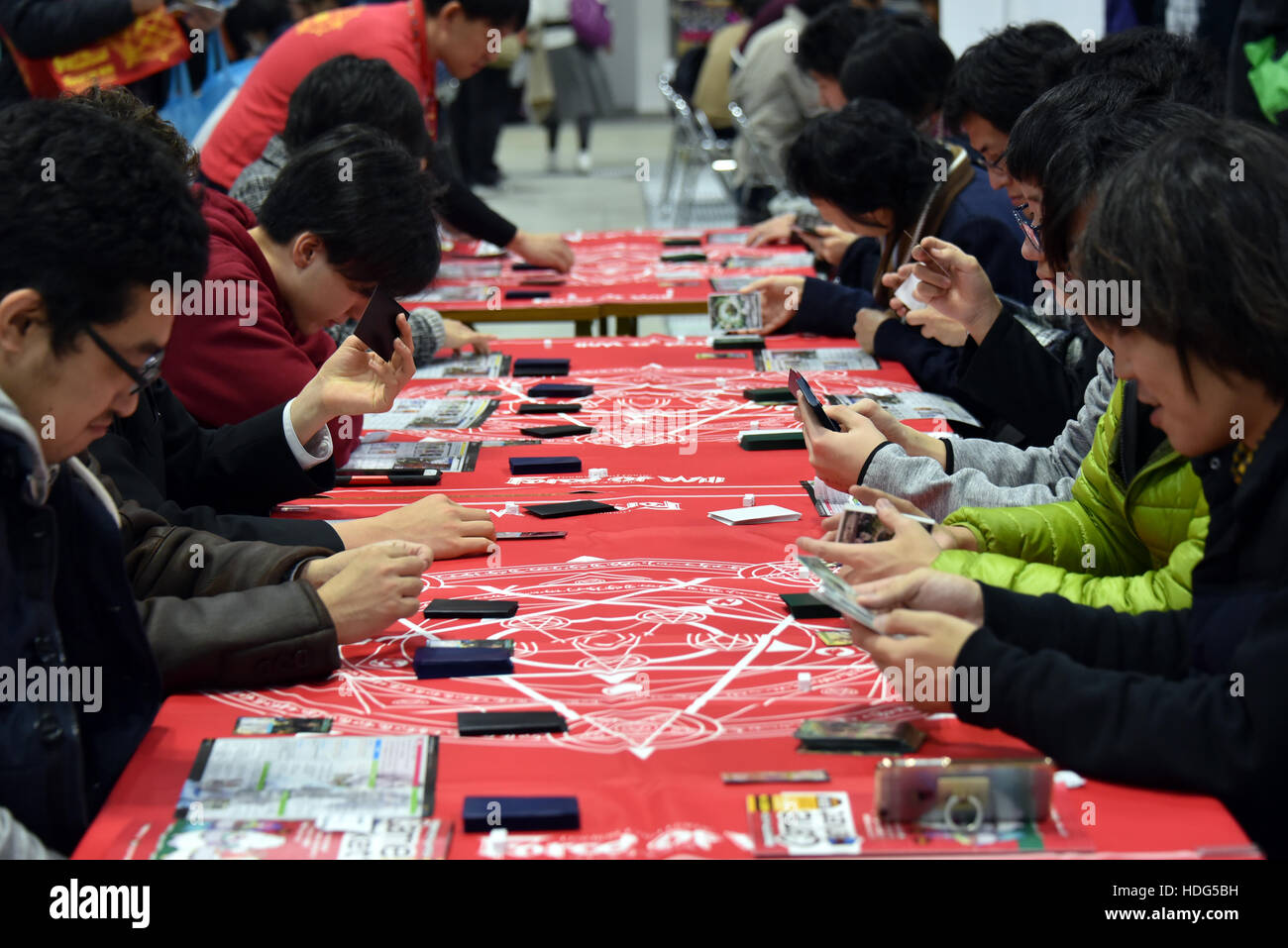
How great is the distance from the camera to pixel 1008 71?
3.55 metres

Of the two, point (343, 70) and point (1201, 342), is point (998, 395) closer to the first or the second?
point (1201, 342)


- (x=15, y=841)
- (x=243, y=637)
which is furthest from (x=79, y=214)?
(x=15, y=841)

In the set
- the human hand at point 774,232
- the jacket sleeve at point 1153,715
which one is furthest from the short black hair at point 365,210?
the human hand at point 774,232

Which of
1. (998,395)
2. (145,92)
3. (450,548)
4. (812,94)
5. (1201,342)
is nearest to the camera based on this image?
(1201,342)

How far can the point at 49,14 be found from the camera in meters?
4.34

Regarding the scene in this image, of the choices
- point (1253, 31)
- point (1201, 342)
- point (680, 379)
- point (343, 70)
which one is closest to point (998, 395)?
point (680, 379)

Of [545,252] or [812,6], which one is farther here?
[812,6]

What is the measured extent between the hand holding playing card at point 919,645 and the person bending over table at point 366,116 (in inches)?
89.7

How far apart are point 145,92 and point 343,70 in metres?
1.70

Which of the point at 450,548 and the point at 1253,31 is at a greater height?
the point at 1253,31

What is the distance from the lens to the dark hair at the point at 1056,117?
7.29ft

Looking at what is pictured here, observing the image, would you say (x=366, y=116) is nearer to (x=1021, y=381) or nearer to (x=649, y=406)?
(x=649, y=406)

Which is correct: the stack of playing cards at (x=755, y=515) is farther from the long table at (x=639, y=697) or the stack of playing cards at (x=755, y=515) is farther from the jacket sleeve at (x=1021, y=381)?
the jacket sleeve at (x=1021, y=381)

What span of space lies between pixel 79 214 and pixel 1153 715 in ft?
3.84
